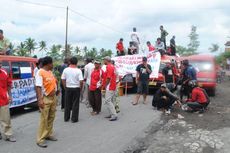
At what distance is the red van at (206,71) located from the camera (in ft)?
56.9

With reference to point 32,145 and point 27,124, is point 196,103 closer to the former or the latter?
point 27,124

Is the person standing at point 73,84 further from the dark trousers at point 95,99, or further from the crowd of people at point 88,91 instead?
the dark trousers at point 95,99

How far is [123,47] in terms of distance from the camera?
2138cm

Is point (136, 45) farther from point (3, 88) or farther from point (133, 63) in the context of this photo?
point (3, 88)

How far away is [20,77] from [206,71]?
9415mm

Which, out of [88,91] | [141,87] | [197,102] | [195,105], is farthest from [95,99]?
[197,102]

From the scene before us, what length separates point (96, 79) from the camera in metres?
11.3

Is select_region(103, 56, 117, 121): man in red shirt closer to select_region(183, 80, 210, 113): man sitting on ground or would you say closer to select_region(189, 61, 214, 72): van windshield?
select_region(183, 80, 210, 113): man sitting on ground

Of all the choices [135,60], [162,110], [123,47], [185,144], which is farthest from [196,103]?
[123,47]

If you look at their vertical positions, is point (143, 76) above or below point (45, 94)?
above

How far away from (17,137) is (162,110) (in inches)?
217

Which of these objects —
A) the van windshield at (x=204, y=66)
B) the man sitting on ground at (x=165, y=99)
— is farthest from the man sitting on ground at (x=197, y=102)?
the van windshield at (x=204, y=66)

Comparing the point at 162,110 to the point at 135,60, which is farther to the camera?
the point at 135,60

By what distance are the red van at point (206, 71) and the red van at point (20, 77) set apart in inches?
310
